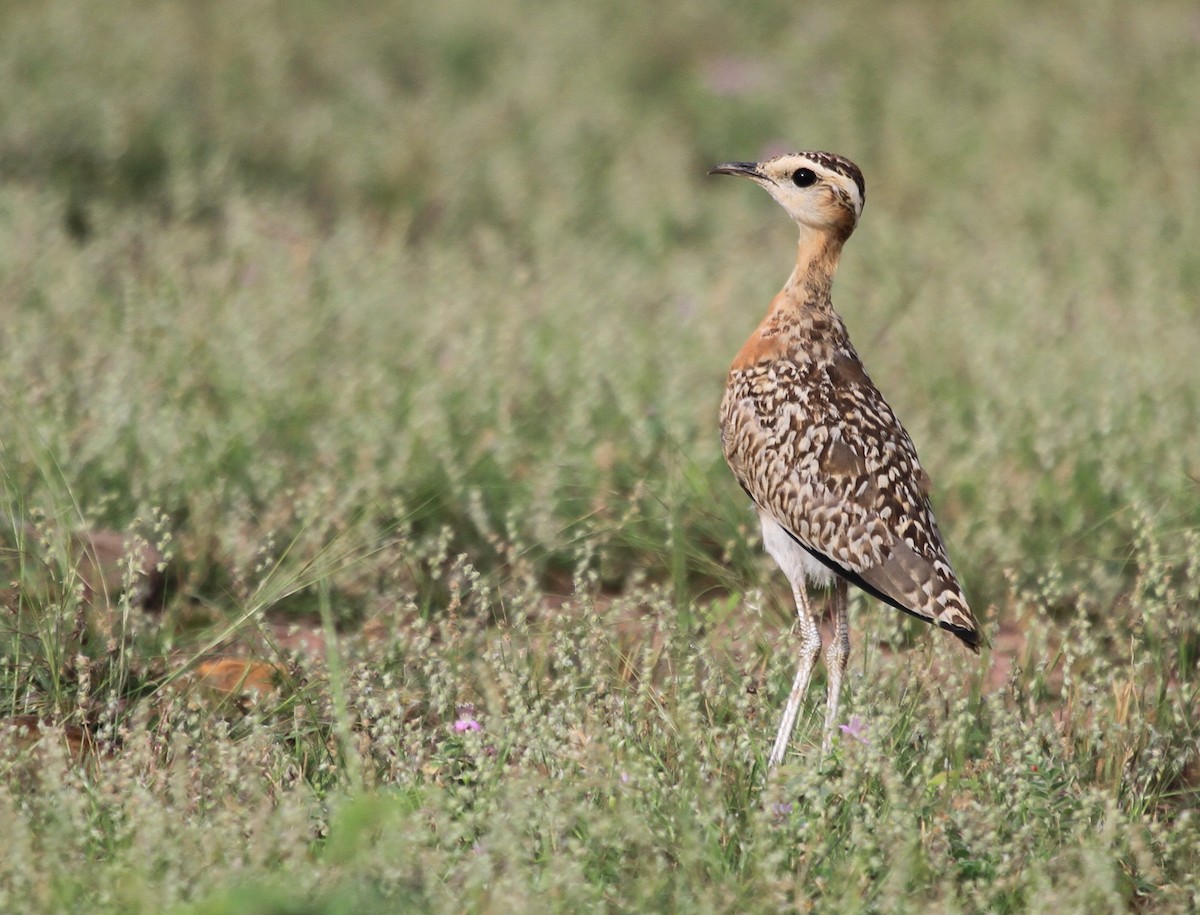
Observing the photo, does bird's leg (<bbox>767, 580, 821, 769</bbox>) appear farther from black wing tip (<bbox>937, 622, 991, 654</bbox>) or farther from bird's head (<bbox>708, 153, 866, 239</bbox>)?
bird's head (<bbox>708, 153, 866, 239</bbox>)

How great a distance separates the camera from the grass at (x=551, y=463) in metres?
3.12

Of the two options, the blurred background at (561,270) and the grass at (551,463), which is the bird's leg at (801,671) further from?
the blurred background at (561,270)

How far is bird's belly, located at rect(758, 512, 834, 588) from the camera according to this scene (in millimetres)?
4043

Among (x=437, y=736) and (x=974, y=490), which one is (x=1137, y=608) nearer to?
(x=974, y=490)

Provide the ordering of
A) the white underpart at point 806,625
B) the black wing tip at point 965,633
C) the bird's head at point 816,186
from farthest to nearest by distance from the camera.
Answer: the bird's head at point 816,186 → the white underpart at point 806,625 → the black wing tip at point 965,633

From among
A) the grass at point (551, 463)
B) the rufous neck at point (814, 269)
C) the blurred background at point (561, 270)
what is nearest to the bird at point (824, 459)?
the rufous neck at point (814, 269)

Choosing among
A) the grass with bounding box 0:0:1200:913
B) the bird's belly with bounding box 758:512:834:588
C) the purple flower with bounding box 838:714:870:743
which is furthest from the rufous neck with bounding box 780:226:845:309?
the purple flower with bounding box 838:714:870:743

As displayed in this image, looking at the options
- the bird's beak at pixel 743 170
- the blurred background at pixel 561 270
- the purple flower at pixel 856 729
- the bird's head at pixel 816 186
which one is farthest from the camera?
the blurred background at pixel 561 270

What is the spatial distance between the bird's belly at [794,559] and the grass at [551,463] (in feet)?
0.57

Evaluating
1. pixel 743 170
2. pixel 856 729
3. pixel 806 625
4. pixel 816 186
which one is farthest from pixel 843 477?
pixel 743 170

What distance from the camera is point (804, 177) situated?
436 centimetres

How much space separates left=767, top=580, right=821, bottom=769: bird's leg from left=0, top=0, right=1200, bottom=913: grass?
0.10 metres

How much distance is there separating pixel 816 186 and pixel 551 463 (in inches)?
54.9

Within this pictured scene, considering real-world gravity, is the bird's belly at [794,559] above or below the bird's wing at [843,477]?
below
